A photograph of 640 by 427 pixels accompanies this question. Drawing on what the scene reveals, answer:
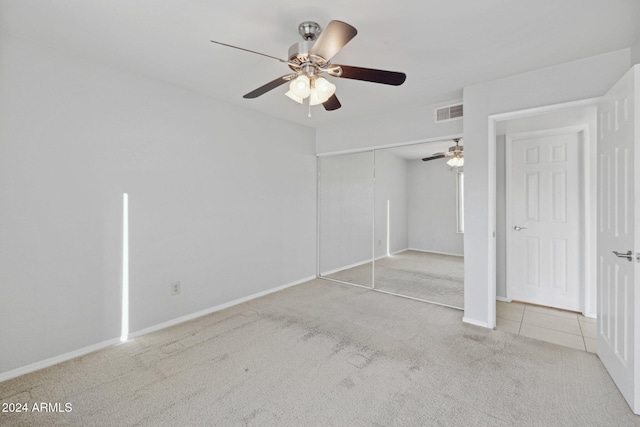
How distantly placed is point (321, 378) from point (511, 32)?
9.21ft

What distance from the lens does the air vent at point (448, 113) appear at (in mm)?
3358

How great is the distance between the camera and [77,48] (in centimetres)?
231

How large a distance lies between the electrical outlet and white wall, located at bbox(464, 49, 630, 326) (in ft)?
9.88

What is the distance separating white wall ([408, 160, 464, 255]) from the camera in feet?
12.3

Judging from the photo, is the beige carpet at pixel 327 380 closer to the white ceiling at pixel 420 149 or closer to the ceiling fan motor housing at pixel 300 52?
the white ceiling at pixel 420 149

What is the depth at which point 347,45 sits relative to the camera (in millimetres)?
2264

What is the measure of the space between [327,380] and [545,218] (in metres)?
3.29

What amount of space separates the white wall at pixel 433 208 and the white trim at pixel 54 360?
12.1 ft

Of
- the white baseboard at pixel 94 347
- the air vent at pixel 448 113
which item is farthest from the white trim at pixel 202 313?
the air vent at pixel 448 113

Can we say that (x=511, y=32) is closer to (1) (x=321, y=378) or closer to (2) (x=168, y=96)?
Answer: (1) (x=321, y=378)

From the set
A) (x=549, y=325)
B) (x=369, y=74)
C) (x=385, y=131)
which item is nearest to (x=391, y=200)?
(x=385, y=131)

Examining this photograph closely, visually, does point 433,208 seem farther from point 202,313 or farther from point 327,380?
point 202,313

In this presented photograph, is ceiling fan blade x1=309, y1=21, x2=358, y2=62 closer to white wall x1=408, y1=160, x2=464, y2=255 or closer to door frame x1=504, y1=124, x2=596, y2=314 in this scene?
white wall x1=408, y1=160, x2=464, y2=255

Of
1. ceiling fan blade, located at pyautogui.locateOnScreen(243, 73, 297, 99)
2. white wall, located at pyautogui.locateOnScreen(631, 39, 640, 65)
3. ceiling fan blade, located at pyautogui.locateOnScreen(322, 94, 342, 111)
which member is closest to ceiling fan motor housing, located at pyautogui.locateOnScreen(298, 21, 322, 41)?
ceiling fan blade, located at pyautogui.locateOnScreen(243, 73, 297, 99)
